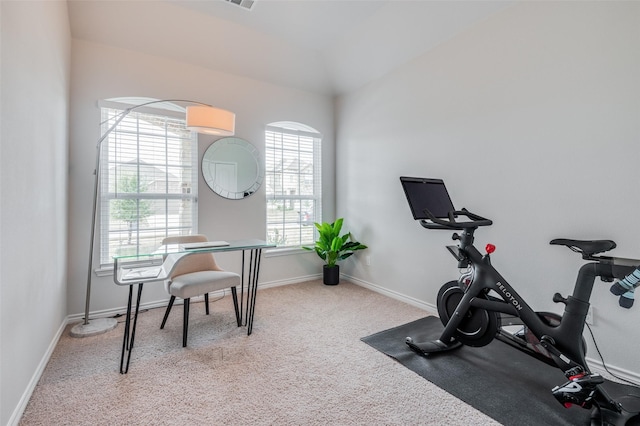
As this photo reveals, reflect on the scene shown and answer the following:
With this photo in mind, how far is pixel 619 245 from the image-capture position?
1938mm

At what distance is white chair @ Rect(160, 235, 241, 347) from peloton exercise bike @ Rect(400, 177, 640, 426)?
1634 millimetres

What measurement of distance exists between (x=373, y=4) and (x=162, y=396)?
372cm

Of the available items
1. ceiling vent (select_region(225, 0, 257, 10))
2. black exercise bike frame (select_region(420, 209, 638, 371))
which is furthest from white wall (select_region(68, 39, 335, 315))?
black exercise bike frame (select_region(420, 209, 638, 371))

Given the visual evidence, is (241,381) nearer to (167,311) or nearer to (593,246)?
(167,311)

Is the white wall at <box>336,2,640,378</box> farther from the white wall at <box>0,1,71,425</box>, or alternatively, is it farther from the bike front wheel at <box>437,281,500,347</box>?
the white wall at <box>0,1,71,425</box>

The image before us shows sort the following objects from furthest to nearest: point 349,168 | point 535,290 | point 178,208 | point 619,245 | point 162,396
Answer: point 349,168 → point 178,208 → point 535,290 → point 619,245 → point 162,396

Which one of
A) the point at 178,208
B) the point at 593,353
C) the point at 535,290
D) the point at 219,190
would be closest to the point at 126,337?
the point at 178,208

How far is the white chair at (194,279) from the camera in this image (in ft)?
7.72

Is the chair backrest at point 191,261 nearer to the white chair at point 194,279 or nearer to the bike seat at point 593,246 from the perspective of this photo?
the white chair at point 194,279

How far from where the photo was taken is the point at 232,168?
12.0 ft

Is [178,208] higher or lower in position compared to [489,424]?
higher

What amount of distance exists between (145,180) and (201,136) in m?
0.79

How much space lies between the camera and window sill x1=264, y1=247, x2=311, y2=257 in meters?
3.97

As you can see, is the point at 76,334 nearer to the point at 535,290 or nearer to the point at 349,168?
the point at 349,168
